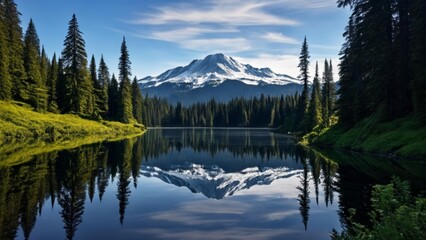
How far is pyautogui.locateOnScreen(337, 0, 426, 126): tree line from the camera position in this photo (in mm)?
32906

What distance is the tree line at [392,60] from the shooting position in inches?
1296

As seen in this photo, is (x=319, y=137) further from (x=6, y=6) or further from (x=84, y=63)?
(x=6, y=6)

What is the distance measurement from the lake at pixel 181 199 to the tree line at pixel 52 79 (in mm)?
40800

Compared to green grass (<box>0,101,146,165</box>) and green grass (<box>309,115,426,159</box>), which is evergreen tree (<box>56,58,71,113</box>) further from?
green grass (<box>309,115,426,159</box>)

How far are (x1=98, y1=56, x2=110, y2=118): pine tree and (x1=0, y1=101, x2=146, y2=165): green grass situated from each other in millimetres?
16708

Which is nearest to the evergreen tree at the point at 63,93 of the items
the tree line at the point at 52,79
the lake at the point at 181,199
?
the tree line at the point at 52,79

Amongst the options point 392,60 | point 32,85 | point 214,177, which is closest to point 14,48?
point 32,85

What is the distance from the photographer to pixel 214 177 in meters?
25.8

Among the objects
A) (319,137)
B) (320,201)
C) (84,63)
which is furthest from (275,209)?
(84,63)

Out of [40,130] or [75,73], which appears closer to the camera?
[40,130]

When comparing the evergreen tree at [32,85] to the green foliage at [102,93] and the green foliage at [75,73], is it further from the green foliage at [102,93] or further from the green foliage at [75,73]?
the green foliage at [102,93]

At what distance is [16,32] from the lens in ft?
242

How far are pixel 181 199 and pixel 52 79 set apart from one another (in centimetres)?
6554

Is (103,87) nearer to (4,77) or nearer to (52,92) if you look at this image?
(52,92)
